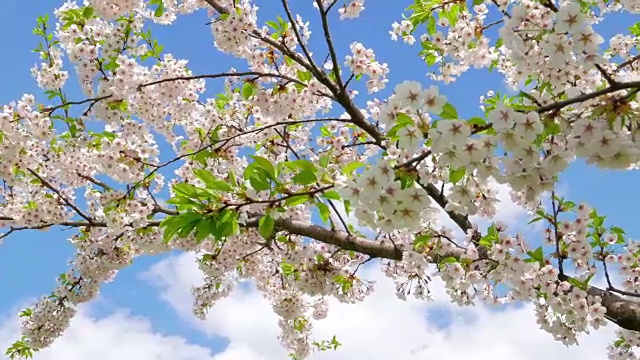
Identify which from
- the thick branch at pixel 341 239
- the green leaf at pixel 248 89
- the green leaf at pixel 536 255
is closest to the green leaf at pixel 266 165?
the green leaf at pixel 536 255

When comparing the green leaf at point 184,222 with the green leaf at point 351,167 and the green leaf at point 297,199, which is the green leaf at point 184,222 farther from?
the green leaf at point 351,167

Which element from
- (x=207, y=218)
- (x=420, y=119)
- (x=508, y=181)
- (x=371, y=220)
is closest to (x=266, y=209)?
(x=207, y=218)

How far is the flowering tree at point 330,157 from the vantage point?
2482 mm

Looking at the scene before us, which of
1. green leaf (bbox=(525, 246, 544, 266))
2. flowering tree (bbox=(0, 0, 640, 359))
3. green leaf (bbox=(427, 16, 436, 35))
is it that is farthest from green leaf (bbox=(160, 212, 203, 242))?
green leaf (bbox=(427, 16, 436, 35))

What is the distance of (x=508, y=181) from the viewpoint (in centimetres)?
248

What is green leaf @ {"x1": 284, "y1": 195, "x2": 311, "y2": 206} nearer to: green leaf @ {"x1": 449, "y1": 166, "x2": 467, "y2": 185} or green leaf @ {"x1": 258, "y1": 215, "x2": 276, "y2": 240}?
green leaf @ {"x1": 258, "y1": 215, "x2": 276, "y2": 240}

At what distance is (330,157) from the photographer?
6684 mm

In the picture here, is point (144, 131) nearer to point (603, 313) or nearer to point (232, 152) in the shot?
point (232, 152)

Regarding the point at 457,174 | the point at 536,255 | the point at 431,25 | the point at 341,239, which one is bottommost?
the point at 457,174

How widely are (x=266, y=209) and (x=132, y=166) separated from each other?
3.54 metres

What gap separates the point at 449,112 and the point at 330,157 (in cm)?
422

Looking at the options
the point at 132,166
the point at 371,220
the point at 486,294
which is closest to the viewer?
the point at 371,220

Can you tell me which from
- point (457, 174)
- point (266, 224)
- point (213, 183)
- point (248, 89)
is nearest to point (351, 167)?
point (457, 174)

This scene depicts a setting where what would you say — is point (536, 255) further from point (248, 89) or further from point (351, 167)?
point (248, 89)
